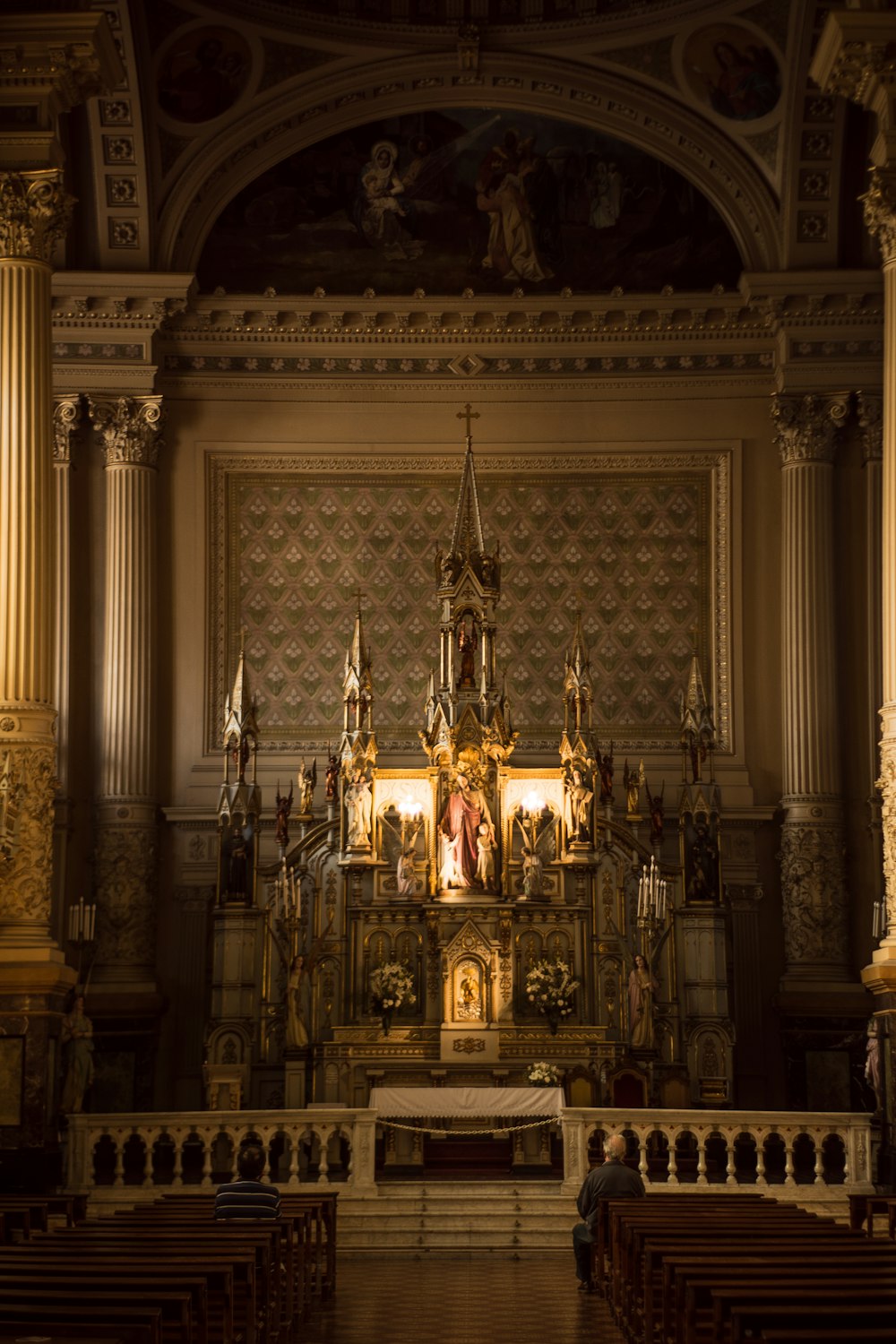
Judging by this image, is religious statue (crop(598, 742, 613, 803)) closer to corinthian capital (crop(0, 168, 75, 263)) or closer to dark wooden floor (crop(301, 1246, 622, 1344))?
dark wooden floor (crop(301, 1246, 622, 1344))

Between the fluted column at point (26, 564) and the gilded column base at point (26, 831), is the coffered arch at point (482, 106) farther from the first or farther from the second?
the gilded column base at point (26, 831)

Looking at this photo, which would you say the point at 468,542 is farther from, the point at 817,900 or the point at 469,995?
the point at 817,900

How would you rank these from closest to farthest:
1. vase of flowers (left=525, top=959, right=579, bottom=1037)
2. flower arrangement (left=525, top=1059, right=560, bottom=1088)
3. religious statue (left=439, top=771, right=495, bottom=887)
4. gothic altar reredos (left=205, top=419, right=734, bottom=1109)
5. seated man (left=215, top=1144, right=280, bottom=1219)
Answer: seated man (left=215, top=1144, right=280, bottom=1219) < flower arrangement (left=525, top=1059, right=560, bottom=1088) < gothic altar reredos (left=205, top=419, right=734, bottom=1109) < vase of flowers (left=525, top=959, right=579, bottom=1037) < religious statue (left=439, top=771, right=495, bottom=887)

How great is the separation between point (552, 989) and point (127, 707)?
7.26 metres

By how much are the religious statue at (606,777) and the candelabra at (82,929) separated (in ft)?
22.7

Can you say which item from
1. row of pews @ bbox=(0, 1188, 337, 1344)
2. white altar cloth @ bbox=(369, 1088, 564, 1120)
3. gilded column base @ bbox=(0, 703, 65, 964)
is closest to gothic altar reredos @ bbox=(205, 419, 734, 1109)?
white altar cloth @ bbox=(369, 1088, 564, 1120)

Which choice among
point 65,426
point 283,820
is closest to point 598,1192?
point 283,820

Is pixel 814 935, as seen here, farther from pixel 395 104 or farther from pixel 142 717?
pixel 395 104

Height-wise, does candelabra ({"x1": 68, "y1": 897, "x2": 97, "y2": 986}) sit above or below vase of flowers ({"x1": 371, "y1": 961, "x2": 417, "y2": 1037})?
above

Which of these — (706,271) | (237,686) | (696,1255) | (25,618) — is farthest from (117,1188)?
(706,271)

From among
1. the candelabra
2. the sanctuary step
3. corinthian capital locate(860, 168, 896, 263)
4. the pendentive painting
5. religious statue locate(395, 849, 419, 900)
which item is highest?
the pendentive painting

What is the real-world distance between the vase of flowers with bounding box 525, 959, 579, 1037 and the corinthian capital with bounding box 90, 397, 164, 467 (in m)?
9.35

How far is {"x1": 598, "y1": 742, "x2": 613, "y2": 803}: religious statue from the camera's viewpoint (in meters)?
26.1

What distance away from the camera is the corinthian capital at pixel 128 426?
2783 centimetres
